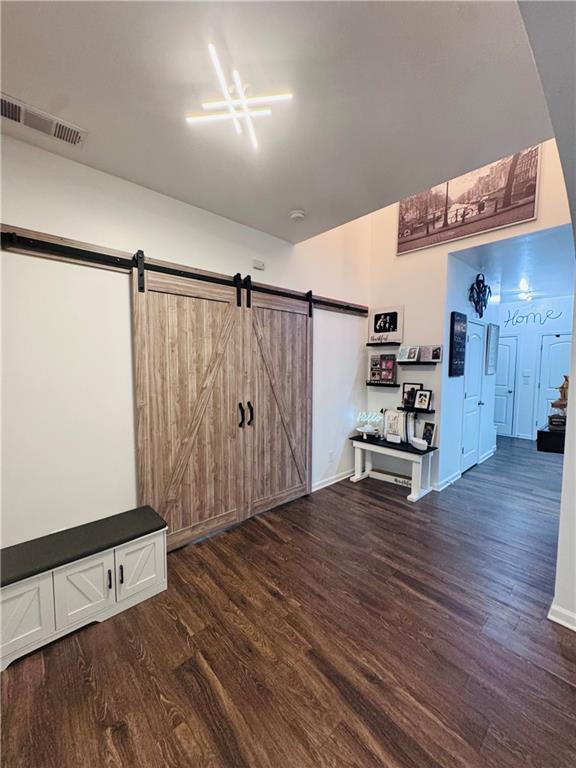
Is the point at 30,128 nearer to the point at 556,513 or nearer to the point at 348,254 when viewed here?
the point at 348,254

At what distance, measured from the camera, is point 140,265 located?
235cm

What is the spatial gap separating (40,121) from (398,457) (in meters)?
4.37

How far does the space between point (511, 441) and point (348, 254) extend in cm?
532

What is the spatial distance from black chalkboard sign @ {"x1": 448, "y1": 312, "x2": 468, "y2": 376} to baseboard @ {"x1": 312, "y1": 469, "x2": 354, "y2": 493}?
1874 millimetres

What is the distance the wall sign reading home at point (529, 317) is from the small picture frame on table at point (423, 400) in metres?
4.48

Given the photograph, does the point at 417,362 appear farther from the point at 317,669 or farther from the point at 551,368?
the point at 551,368

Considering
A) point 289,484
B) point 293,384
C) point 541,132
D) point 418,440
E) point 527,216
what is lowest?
point 289,484

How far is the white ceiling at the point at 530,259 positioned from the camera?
3.23m

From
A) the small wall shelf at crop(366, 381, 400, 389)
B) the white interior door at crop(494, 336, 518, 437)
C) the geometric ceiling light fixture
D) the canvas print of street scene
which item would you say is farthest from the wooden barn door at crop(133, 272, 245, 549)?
the white interior door at crop(494, 336, 518, 437)

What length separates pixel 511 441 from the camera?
638cm

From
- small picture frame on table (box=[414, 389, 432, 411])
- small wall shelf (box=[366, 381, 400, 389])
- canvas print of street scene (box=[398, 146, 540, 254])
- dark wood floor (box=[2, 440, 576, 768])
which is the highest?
canvas print of street scene (box=[398, 146, 540, 254])

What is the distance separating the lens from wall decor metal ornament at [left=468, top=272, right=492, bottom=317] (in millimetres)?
4215

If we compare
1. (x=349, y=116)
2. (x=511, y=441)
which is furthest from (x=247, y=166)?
(x=511, y=441)

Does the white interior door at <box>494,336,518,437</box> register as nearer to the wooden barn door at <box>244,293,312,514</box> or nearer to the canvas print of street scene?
the canvas print of street scene
